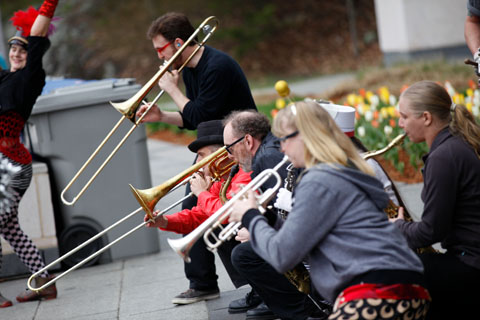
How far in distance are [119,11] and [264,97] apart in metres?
11.0

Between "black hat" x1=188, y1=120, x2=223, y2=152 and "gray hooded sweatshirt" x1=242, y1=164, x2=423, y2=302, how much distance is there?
62.1 inches

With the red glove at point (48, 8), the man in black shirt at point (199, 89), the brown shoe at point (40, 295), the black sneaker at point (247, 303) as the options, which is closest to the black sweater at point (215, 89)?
the man in black shirt at point (199, 89)

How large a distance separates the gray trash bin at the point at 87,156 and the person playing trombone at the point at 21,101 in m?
0.68

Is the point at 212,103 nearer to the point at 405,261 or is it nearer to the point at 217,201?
the point at 217,201

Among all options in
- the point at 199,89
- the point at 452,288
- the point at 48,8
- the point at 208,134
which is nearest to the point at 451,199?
the point at 452,288

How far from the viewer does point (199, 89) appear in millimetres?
4781

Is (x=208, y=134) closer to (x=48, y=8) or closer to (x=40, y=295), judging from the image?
(x=48, y=8)

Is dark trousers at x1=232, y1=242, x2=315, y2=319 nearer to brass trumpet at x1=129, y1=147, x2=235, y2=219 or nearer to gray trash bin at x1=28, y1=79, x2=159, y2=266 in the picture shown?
brass trumpet at x1=129, y1=147, x2=235, y2=219

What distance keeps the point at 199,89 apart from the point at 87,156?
59.1 inches

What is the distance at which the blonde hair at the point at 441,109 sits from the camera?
327cm

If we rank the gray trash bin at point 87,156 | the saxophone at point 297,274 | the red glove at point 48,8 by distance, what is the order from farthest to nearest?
the gray trash bin at point 87,156, the red glove at point 48,8, the saxophone at point 297,274

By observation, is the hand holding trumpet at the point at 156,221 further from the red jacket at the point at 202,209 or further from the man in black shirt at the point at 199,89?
the man in black shirt at the point at 199,89

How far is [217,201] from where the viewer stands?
13.4 feet

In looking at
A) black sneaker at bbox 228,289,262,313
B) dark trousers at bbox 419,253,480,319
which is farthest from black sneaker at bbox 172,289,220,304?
dark trousers at bbox 419,253,480,319
